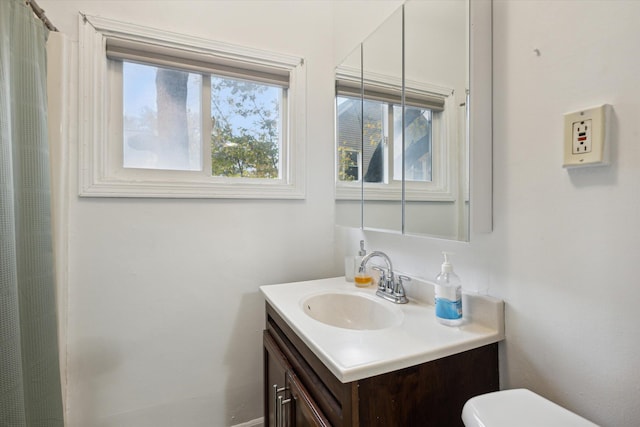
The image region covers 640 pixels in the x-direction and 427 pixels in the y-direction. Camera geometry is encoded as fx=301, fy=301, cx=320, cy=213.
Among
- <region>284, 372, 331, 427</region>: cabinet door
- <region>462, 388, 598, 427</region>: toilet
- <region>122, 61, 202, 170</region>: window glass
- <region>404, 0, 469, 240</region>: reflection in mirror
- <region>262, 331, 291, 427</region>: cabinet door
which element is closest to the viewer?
<region>462, 388, 598, 427</region>: toilet

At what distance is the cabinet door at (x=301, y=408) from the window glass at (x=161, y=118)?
1.03 m

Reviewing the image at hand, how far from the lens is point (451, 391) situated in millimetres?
754

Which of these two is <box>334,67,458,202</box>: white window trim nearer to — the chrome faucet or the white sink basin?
the chrome faucet

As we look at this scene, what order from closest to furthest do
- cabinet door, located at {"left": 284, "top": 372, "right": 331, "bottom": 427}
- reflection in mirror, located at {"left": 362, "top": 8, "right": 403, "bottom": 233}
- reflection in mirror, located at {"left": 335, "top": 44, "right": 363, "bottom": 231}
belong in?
cabinet door, located at {"left": 284, "top": 372, "right": 331, "bottom": 427}, reflection in mirror, located at {"left": 362, "top": 8, "right": 403, "bottom": 233}, reflection in mirror, located at {"left": 335, "top": 44, "right": 363, "bottom": 231}

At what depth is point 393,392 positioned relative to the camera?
2.25 ft

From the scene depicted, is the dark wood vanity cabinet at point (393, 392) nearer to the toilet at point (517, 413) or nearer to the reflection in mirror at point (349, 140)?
the toilet at point (517, 413)

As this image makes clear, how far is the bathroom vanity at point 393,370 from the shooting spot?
0.67 m

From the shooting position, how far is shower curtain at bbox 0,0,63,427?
2.56 ft

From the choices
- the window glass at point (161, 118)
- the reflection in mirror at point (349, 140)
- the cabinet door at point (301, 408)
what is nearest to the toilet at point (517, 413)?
the cabinet door at point (301, 408)

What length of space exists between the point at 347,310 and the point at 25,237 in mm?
1101

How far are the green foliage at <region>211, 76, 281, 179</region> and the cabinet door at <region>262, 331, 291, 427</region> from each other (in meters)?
0.80

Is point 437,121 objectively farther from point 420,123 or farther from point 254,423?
point 254,423

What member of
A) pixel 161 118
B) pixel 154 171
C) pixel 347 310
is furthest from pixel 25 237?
pixel 347 310

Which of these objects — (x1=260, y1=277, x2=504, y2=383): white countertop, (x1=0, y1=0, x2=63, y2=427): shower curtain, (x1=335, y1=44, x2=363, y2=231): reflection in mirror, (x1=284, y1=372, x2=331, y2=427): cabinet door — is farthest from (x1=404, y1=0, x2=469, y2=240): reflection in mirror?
(x1=0, y1=0, x2=63, y2=427): shower curtain
